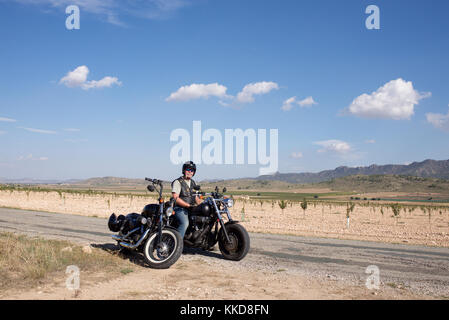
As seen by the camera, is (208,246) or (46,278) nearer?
(46,278)

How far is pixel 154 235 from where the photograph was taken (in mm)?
7938

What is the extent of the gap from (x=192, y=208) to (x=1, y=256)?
4.12m

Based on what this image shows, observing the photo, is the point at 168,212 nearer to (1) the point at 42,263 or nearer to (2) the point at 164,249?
(2) the point at 164,249

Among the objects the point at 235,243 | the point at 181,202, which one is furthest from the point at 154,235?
the point at 235,243

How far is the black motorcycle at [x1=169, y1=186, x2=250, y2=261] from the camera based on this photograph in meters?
8.50

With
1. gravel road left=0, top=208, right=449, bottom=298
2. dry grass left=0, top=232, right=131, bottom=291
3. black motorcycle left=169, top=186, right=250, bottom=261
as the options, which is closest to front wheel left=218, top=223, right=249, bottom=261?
black motorcycle left=169, top=186, right=250, bottom=261

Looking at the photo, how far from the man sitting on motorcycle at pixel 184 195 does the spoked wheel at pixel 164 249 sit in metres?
0.60

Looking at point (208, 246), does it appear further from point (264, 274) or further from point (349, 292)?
point (349, 292)

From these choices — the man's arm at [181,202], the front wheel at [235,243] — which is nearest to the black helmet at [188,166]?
the man's arm at [181,202]

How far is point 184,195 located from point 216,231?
45.9 inches

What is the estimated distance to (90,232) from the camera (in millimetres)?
13945

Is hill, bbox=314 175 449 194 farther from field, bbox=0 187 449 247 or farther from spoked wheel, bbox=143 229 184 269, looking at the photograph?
spoked wheel, bbox=143 229 184 269
